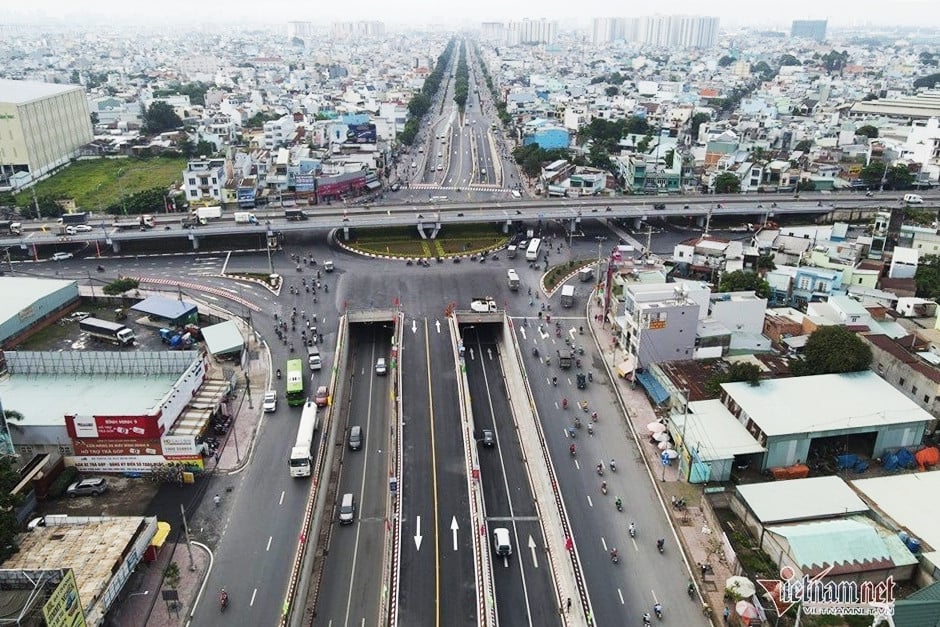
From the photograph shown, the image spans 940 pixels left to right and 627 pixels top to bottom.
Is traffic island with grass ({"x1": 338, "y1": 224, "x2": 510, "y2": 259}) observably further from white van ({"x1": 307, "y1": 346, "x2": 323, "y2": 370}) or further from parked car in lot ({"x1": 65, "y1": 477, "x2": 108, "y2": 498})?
parked car in lot ({"x1": 65, "y1": 477, "x2": 108, "y2": 498})

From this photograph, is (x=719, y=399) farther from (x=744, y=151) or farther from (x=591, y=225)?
(x=744, y=151)

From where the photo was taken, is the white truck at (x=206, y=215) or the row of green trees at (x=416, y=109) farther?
the row of green trees at (x=416, y=109)

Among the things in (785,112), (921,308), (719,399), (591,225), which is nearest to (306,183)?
(591,225)

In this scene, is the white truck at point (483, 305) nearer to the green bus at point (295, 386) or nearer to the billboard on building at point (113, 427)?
the green bus at point (295, 386)

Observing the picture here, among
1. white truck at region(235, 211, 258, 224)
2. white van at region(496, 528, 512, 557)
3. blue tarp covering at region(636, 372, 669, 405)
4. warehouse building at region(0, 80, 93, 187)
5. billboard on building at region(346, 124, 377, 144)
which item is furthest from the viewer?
billboard on building at region(346, 124, 377, 144)

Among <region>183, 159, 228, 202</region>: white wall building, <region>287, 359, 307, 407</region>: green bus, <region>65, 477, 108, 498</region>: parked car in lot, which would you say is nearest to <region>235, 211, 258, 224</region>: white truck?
<region>183, 159, 228, 202</region>: white wall building

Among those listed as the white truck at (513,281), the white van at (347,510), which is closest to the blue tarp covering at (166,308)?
the white van at (347,510)

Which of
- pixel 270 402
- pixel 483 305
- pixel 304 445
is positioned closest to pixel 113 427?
pixel 270 402

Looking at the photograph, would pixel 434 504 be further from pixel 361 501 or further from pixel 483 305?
pixel 483 305
